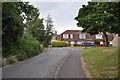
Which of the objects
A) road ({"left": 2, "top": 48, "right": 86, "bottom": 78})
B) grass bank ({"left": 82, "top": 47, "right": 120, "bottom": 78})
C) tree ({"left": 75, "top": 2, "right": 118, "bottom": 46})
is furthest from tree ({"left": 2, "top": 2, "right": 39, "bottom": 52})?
tree ({"left": 75, "top": 2, "right": 118, "bottom": 46})

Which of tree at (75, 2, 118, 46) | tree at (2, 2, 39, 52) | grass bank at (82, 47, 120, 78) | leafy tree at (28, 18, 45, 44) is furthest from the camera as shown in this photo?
leafy tree at (28, 18, 45, 44)

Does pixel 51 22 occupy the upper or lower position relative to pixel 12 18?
upper

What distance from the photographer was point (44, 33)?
27141 millimetres

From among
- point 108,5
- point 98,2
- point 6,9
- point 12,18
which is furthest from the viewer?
point 98,2

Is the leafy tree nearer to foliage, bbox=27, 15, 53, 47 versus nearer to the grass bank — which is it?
foliage, bbox=27, 15, 53, 47

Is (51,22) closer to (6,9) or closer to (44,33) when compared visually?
(44,33)

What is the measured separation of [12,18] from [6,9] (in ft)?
3.47

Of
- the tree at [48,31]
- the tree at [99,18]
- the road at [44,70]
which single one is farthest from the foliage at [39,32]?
the road at [44,70]

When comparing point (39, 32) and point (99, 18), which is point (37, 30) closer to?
point (39, 32)

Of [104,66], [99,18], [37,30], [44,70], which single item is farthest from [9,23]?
[37,30]

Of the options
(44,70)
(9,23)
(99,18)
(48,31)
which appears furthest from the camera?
(48,31)

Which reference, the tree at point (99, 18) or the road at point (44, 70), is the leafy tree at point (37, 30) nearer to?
the tree at point (99, 18)

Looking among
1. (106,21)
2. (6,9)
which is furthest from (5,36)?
(106,21)

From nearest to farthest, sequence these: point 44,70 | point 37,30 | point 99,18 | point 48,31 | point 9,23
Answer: point 44,70, point 9,23, point 99,18, point 37,30, point 48,31
